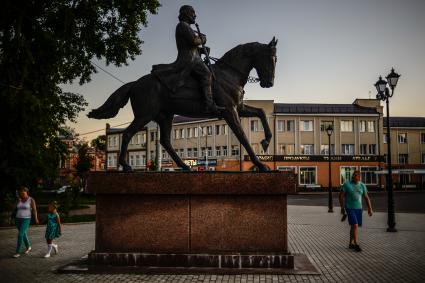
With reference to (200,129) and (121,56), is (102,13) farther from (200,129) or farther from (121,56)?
(200,129)

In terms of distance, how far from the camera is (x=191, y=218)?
7.52 metres

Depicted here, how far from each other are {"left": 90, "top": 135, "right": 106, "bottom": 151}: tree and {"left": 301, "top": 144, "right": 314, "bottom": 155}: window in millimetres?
58298

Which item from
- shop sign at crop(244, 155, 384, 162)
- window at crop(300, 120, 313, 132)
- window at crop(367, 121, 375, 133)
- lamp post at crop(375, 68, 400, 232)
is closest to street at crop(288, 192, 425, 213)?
lamp post at crop(375, 68, 400, 232)

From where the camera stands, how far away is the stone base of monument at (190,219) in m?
7.40

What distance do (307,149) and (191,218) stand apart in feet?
169

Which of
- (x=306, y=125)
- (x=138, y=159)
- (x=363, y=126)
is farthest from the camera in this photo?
(x=138, y=159)

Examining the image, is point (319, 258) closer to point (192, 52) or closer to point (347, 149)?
point (192, 52)

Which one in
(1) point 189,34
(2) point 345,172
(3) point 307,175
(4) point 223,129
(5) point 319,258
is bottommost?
(5) point 319,258

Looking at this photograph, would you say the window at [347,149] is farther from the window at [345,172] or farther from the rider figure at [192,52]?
the rider figure at [192,52]

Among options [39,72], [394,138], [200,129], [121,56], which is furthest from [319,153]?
[39,72]

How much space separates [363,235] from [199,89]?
26.5ft

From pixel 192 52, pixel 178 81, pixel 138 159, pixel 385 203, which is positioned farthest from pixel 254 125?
pixel 178 81

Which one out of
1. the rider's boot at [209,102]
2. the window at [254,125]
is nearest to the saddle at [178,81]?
the rider's boot at [209,102]

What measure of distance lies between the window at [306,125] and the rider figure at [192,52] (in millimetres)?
50572
